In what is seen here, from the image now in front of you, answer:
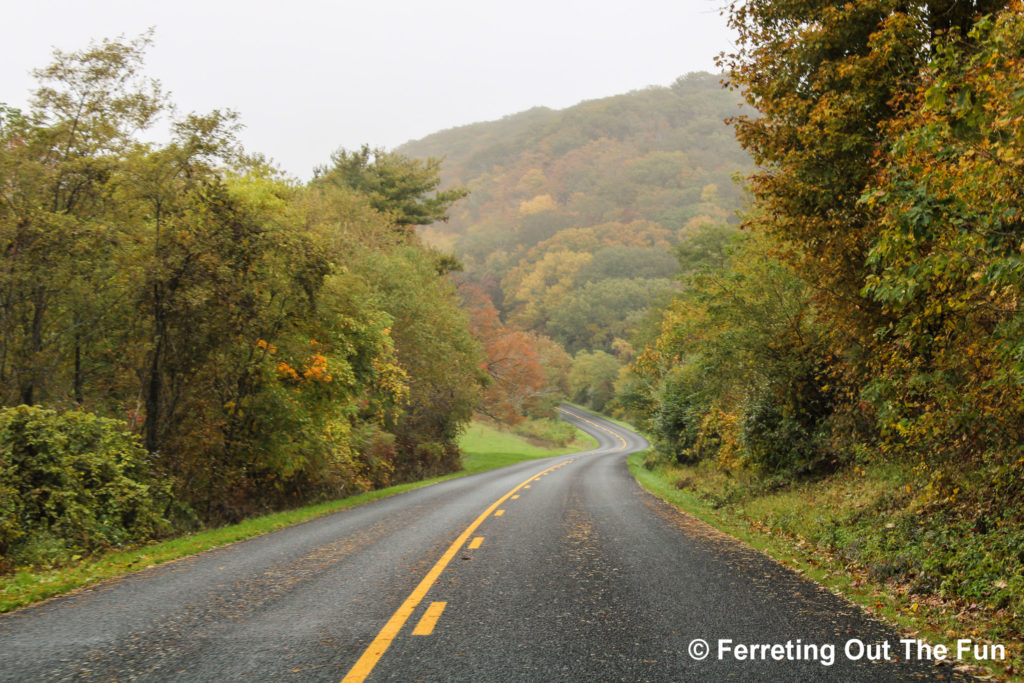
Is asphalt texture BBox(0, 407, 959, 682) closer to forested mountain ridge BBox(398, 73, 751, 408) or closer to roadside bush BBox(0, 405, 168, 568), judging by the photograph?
roadside bush BBox(0, 405, 168, 568)

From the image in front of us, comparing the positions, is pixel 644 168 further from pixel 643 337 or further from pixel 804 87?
pixel 804 87

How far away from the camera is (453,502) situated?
15.1 m

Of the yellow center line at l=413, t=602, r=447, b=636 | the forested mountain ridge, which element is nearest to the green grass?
the forested mountain ridge

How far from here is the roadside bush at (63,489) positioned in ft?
28.2

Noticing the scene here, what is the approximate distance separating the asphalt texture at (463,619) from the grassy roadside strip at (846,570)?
31 centimetres

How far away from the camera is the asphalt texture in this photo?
421cm

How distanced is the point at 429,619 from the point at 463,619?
0.93ft

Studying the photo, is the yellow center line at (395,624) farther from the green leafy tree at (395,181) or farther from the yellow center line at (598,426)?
the yellow center line at (598,426)

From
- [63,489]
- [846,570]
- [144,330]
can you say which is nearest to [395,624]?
[846,570]

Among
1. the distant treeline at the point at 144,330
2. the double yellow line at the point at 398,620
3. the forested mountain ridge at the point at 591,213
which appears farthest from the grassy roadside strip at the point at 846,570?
the forested mountain ridge at the point at 591,213

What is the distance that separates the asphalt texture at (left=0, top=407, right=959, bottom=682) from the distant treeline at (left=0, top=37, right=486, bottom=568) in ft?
9.33

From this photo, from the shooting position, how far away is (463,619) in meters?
5.31

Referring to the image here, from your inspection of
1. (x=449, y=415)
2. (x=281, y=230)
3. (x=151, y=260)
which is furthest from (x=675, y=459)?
(x=151, y=260)

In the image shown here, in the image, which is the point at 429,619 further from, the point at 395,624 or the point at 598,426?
the point at 598,426
